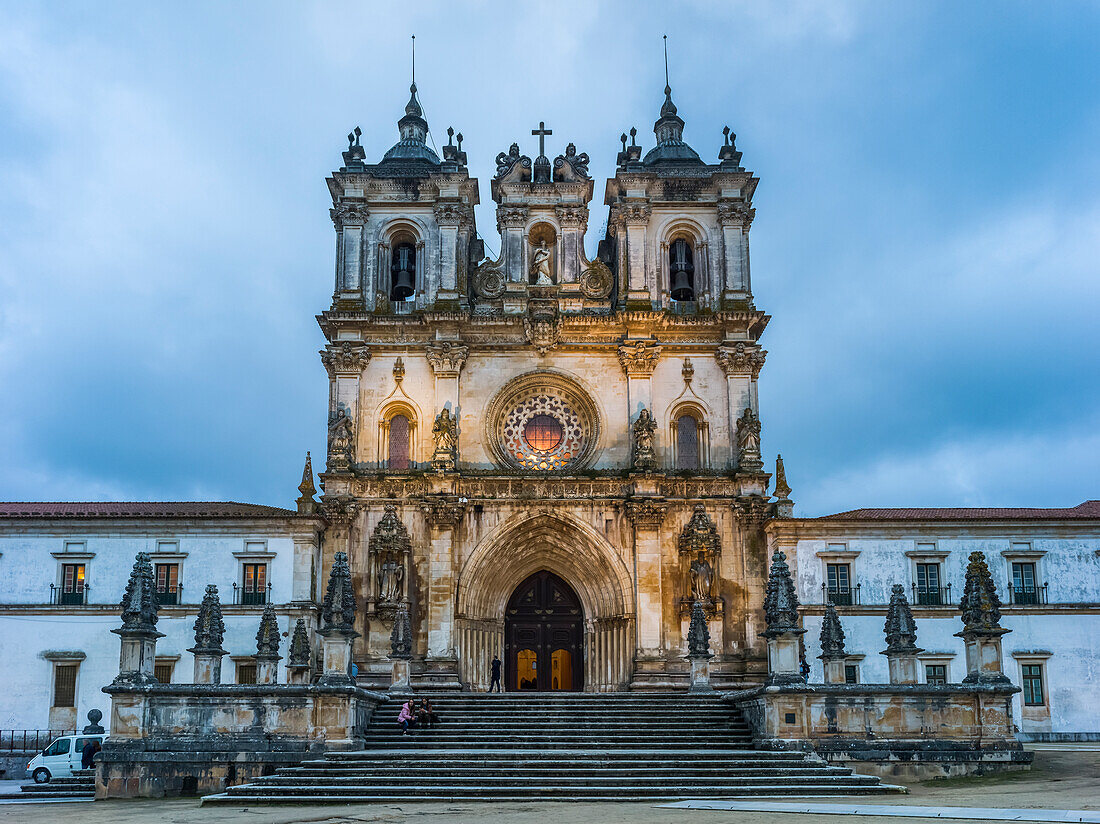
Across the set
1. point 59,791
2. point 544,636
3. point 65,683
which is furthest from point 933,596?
point 65,683

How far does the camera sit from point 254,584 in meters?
36.3

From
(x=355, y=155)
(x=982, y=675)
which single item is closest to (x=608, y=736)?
(x=982, y=675)

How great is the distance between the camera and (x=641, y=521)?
3591 centimetres

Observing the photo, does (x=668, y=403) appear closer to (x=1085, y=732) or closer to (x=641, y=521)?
(x=641, y=521)

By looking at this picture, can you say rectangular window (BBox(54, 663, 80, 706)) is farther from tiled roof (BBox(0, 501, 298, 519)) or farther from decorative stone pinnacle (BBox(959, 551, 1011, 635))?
decorative stone pinnacle (BBox(959, 551, 1011, 635))

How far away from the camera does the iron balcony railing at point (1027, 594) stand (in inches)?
1451

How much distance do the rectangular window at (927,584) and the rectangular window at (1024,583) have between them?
2.60 meters

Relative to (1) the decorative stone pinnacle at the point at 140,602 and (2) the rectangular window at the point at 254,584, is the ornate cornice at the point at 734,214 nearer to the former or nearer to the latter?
(2) the rectangular window at the point at 254,584

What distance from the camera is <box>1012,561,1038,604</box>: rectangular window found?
36906 mm

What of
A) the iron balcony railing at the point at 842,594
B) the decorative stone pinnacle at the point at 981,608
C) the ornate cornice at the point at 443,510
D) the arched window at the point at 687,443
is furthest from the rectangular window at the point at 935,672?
the ornate cornice at the point at 443,510

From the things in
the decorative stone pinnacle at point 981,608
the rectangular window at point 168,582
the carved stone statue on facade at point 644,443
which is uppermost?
the carved stone statue on facade at point 644,443

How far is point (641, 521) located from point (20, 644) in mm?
20565

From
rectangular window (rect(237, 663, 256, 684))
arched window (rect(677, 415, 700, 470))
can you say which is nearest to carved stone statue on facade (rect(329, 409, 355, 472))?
rectangular window (rect(237, 663, 256, 684))

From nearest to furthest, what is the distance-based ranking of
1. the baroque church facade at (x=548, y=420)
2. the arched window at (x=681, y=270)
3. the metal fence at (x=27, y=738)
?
the metal fence at (x=27, y=738) → the baroque church facade at (x=548, y=420) → the arched window at (x=681, y=270)
